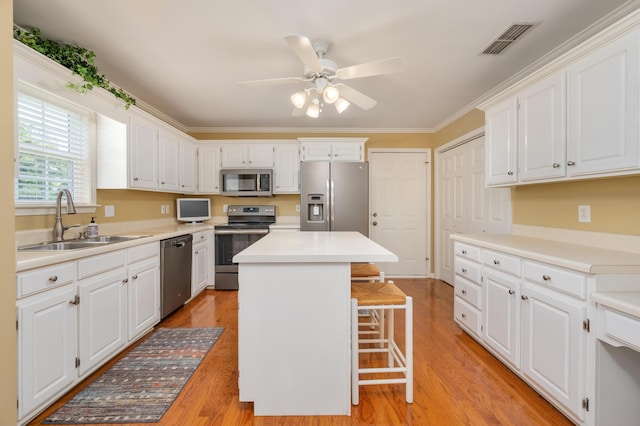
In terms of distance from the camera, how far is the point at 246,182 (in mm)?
4414

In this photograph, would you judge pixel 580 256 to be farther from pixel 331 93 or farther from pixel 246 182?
pixel 246 182

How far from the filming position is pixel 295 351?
5.39 ft

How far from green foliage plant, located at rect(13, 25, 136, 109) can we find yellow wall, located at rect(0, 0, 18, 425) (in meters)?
1.22

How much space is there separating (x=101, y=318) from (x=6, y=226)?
1.33 m

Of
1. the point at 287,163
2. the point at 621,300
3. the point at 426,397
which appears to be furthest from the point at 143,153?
the point at 621,300

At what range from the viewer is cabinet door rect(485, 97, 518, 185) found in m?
2.40

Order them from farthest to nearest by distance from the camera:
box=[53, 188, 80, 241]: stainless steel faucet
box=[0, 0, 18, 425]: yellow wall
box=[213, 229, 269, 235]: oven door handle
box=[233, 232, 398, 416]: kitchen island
→ box=[213, 229, 269, 235]: oven door handle → box=[53, 188, 80, 241]: stainless steel faucet → box=[233, 232, 398, 416]: kitchen island → box=[0, 0, 18, 425]: yellow wall

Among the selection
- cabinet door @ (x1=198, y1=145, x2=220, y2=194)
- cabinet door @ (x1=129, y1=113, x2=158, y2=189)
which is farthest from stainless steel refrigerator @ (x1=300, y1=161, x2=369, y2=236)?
cabinet door @ (x1=129, y1=113, x2=158, y2=189)

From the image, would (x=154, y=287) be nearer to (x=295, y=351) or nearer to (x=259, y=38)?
(x=295, y=351)

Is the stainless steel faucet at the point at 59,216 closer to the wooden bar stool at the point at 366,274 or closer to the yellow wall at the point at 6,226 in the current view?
the yellow wall at the point at 6,226

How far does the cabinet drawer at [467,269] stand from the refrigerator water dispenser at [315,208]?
1969mm

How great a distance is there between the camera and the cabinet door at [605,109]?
4.95 ft

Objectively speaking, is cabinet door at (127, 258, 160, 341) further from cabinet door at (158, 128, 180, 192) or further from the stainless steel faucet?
cabinet door at (158, 128, 180, 192)

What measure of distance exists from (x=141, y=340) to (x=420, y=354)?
7.88ft
